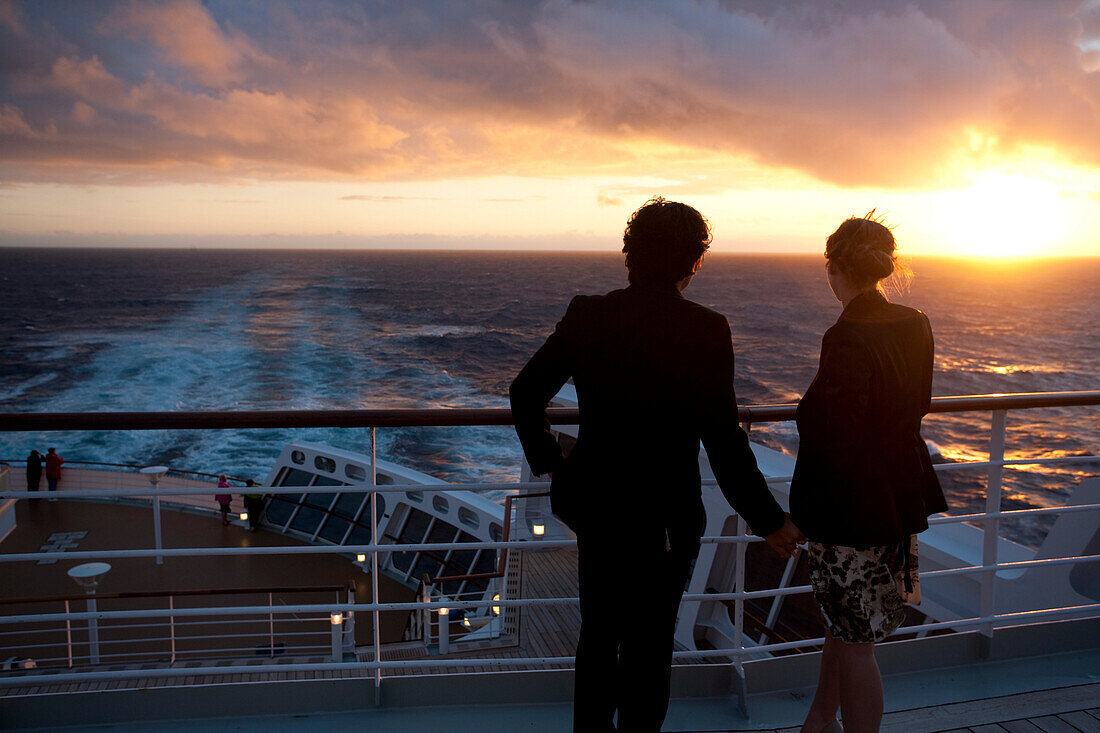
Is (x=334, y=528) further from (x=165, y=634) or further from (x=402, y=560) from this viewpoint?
(x=165, y=634)

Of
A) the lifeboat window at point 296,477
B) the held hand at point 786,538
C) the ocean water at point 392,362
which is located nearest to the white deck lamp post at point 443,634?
the held hand at point 786,538

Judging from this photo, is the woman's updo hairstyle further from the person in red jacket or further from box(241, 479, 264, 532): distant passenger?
the person in red jacket

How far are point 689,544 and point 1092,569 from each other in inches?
138

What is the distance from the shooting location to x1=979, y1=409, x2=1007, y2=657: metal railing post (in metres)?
2.28

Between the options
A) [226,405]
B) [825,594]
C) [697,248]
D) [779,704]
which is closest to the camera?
A: [697,248]

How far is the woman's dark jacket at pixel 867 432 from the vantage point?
1439mm

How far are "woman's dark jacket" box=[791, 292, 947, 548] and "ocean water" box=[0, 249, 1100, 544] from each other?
1323 cm

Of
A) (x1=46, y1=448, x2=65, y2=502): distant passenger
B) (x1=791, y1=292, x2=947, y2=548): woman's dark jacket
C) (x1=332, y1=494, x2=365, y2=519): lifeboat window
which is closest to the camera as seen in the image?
(x1=791, y1=292, x2=947, y2=548): woman's dark jacket

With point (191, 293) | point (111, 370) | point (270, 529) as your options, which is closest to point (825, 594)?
point (270, 529)

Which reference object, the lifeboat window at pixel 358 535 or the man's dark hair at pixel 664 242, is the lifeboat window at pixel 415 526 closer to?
the lifeboat window at pixel 358 535

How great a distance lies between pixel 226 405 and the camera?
936 inches

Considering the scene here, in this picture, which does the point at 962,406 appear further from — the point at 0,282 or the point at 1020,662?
the point at 0,282

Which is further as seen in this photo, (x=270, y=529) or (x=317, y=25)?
(x=317, y=25)

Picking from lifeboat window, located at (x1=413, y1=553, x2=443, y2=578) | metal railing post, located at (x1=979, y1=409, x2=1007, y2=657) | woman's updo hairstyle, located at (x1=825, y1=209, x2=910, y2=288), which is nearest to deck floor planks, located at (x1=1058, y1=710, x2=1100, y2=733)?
metal railing post, located at (x1=979, y1=409, x2=1007, y2=657)
